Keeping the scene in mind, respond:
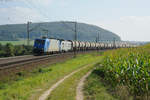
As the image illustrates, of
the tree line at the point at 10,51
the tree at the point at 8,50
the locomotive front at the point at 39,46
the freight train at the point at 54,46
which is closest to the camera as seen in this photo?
the locomotive front at the point at 39,46

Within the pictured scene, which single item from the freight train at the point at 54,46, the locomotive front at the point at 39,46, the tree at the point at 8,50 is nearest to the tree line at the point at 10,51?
the tree at the point at 8,50

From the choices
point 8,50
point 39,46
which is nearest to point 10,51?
point 8,50

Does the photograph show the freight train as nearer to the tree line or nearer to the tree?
the tree

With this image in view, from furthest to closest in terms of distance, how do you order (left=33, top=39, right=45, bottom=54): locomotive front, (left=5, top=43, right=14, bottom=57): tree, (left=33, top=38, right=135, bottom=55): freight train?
1. (left=5, top=43, right=14, bottom=57): tree
2. (left=33, top=38, right=135, bottom=55): freight train
3. (left=33, top=39, right=45, bottom=54): locomotive front

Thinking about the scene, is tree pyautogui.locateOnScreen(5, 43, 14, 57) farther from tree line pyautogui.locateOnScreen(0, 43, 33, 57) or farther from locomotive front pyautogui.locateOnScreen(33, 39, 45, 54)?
locomotive front pyautogui.locateOnScreen(33, 39, 45, 54)

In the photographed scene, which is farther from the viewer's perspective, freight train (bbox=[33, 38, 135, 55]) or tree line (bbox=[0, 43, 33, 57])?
tree line (bbox=[0, 43, 33, 57])

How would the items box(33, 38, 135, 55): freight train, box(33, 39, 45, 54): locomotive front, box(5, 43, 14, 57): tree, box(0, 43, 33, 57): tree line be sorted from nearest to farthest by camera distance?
→ 1. box(33, 39, 45, 54): locomotive front
2. box(33, 38, 135, 55): freight train
3. box(5, 43, 14, 57): tree
4. box(0, 43, 33, 57): tree line

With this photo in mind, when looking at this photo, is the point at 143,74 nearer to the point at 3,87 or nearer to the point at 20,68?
the point at 3,87

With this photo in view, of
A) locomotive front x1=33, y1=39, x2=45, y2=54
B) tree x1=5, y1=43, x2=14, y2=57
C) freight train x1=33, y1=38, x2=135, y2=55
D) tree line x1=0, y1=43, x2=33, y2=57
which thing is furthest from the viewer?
tree line x1=0, y1=43, x2=33, y2=57

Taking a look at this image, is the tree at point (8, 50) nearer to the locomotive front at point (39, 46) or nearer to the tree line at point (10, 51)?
the tree line at point (10, 51)

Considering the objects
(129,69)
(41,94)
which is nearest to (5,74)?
(41,94)

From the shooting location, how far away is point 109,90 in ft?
41.3

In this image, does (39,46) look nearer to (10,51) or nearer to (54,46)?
(54,46)

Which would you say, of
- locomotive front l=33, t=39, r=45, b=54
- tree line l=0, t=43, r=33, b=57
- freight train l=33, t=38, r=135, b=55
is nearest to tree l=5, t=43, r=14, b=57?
tree line l=0, t=43, r=33, b=57
